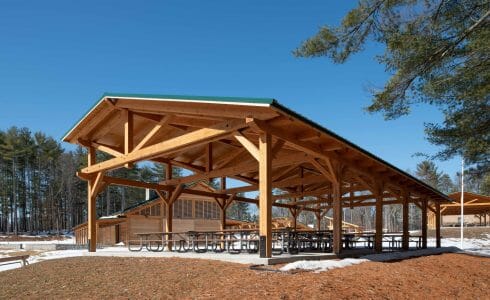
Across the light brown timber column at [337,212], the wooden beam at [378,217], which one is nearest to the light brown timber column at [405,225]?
the wooden beam at [378,217]

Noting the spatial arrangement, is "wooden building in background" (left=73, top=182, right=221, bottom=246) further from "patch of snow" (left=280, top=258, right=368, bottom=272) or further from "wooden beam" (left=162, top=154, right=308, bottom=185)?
"patch of snow" (left=280, top=258, right=368, bottom=272)

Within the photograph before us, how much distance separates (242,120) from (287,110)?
122 cm

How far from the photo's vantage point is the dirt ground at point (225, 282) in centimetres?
609

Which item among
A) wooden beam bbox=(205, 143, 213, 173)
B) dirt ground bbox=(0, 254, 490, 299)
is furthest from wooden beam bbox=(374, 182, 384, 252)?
wooden beam bbox=(205, 143, 213, 173)

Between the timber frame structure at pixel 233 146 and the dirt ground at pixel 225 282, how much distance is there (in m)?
1.56

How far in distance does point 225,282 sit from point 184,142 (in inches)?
176

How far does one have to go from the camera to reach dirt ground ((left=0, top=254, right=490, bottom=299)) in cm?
609

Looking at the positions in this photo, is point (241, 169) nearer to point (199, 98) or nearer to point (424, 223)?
point (199, 98)

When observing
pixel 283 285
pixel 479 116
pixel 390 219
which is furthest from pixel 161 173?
pixel 283 285

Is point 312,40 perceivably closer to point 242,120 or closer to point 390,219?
point 242,120

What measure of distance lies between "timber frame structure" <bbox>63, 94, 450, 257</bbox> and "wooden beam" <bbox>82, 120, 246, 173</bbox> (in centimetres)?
2

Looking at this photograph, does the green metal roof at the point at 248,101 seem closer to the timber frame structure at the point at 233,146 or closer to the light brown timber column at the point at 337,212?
the timber frame structure at the point at 233,146

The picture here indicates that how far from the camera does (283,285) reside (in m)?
6.19

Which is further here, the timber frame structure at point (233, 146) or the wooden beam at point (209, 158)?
the wooden beam at point (209, 158)
